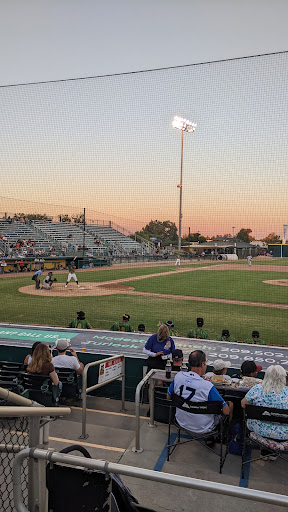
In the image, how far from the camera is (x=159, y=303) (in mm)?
17391

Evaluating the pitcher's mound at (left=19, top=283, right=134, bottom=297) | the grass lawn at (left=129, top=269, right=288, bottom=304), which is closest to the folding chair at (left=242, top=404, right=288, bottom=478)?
the grass lawn at (left=129, top=269, right=288, bottom=304)

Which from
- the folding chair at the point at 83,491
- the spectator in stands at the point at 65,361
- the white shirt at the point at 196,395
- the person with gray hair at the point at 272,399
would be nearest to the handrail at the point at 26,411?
the folding chair at the point at 83,491

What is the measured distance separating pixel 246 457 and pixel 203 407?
898 mm

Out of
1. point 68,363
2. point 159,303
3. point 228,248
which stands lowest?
point 159,303

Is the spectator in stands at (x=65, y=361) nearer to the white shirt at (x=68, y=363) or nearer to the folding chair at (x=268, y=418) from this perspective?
the white shirt at (x=68, y=363)

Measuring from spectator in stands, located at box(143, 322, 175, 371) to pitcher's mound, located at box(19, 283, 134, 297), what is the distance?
45.1ft

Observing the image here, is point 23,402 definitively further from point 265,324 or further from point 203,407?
point 265,324

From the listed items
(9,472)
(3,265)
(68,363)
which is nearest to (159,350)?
(68,363)

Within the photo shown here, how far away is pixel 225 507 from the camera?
3.28 meters

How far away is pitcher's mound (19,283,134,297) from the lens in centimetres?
1964

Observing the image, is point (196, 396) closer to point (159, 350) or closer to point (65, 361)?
point (159, 350)

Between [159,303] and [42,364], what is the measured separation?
12.6 m

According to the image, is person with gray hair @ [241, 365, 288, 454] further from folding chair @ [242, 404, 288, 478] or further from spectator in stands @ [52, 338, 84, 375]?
spectator in stands @ [52, 338, 84, 375]

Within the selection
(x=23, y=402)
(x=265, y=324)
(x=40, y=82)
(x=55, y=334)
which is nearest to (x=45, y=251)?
(x=40, y=82)
